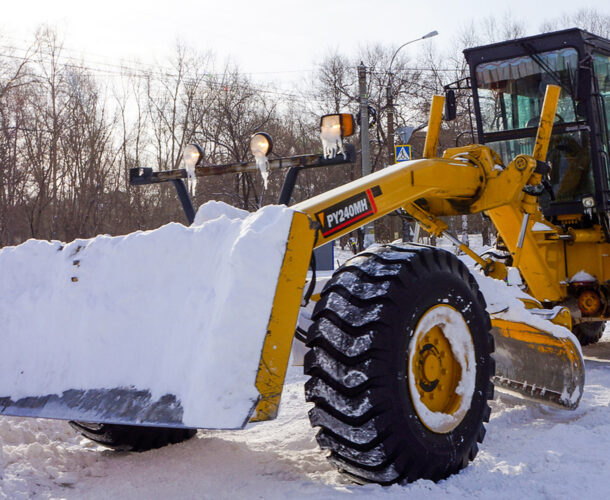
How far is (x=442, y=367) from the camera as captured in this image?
3.22m

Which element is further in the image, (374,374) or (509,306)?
(509,306)

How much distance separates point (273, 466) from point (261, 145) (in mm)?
1677

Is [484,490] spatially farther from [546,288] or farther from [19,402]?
[546,288]

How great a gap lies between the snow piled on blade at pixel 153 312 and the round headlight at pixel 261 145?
0.67 m

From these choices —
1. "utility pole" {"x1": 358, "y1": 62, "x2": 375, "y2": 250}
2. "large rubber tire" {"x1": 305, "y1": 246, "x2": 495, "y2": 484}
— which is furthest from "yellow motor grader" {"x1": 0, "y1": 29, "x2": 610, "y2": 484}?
"utility pole" {"x1": 358, "y1": 62, "x2": 375, "y2": 250}

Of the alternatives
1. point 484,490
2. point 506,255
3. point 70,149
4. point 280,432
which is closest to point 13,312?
point 280,432

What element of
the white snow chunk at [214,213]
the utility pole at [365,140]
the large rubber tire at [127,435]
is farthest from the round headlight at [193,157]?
the utility pole at [365,140]

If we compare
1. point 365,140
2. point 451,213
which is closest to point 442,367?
point 451,213

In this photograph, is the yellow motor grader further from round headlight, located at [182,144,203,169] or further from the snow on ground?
the snow on ground

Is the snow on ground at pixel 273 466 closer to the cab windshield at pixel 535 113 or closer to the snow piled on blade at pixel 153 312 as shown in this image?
the snow piled on blade at pixel 153 312

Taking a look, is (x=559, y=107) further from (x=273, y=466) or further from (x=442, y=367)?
(x=273, y=466)

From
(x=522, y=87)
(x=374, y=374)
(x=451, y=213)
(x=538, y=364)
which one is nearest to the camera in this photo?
(x=374, y=374)

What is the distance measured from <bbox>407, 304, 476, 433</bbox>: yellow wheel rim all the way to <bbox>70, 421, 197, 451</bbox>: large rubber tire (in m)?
1.55

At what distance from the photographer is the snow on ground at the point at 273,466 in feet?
9.36
